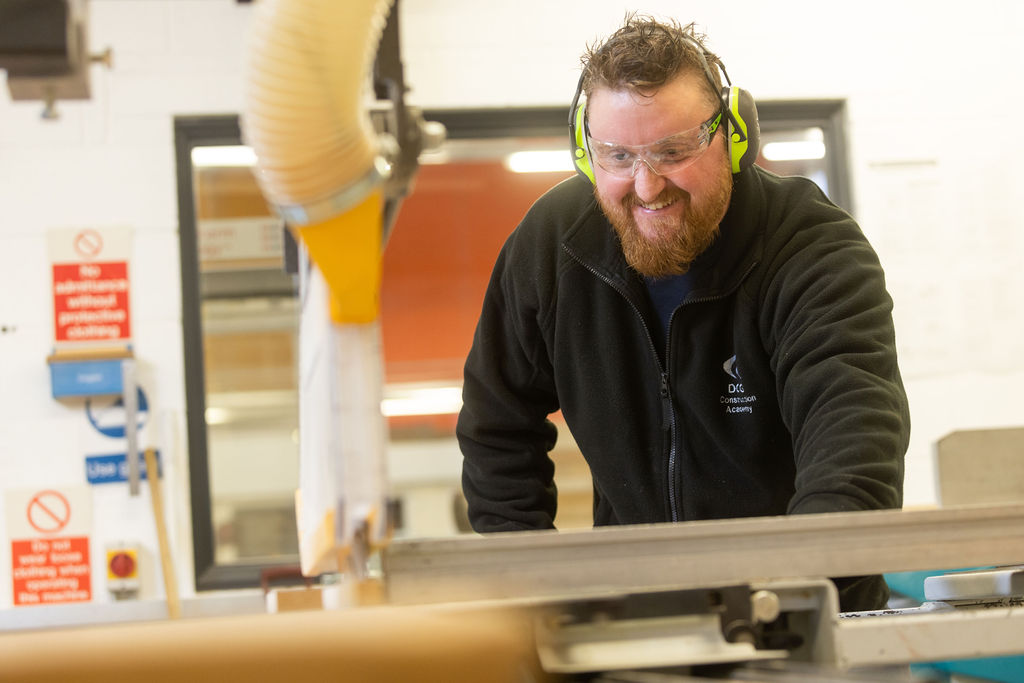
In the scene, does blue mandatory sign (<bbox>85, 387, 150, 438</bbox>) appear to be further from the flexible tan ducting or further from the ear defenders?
the flexible tan ducting

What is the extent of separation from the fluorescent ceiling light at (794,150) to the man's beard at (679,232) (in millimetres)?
1977

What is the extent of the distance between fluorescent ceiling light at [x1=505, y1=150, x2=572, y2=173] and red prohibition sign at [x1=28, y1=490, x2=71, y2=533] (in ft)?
5.86

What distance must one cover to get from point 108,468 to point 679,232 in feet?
6.70

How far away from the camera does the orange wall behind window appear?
4168mm

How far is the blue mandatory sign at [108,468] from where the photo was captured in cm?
286

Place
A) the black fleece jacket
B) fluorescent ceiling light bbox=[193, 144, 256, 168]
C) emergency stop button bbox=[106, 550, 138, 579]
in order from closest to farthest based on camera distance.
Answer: the black fleece jacket → emergency stop button bbox=[106, 550, 138, 579] → fluorescent ceiling light bbox=[193, 144, 256, 168]

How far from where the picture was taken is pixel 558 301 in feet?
4.86

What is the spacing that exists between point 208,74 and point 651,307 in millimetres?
1969

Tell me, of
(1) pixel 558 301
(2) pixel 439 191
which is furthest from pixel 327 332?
(2) pixel 439 191

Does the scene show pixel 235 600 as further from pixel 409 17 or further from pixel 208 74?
pixel 409 17

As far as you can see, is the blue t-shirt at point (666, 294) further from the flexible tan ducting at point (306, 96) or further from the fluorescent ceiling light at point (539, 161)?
the fluorescent ceiling light at point (539, 161)

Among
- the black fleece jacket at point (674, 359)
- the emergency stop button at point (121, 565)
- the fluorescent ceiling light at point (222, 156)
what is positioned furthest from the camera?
the fluorescent ceiling light at point (222, 156)

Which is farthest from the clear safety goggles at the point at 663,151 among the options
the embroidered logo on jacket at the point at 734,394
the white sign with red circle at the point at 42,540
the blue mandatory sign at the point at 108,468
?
the white sign with red circle at the point at 42,540

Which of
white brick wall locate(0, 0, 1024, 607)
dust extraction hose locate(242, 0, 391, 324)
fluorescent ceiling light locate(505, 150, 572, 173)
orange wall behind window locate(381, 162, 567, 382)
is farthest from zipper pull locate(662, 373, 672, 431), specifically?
orange wall behind window locate(381, 162, 567, 382)
